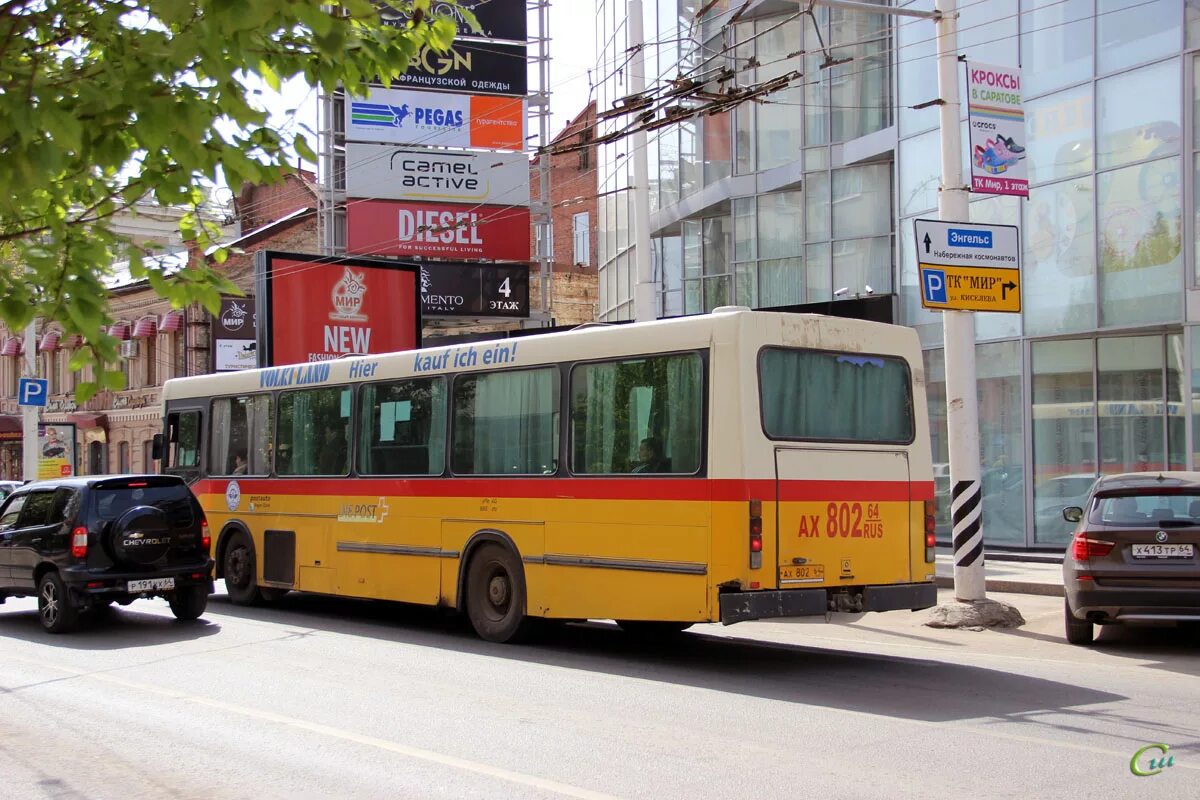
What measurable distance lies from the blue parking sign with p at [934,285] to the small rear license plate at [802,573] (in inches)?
170

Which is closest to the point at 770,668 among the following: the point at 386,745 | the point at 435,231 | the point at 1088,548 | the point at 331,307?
the point at 1088,548

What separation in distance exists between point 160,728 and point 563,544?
418 centimetres

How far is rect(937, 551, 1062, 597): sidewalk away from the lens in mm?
16484

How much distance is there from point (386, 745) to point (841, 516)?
4731mm

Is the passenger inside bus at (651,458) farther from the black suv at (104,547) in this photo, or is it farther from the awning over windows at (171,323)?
the awning over windows at (171,323)

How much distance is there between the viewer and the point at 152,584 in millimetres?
14406

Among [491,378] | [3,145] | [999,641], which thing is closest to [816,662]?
[999,641]

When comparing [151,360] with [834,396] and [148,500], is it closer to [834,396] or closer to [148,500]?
[148,500]

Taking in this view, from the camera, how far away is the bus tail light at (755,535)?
1038cm

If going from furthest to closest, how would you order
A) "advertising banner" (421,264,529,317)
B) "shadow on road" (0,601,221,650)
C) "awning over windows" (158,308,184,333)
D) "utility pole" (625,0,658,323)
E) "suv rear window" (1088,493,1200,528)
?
"awning over windows" (158,308,184,333)
"advertising banner" (421,264,529,317)
"utility pole" (625,0,658,323)
"shadow on road" (0,601,221,650)
"suv rear window" (1088,493,1200,528)

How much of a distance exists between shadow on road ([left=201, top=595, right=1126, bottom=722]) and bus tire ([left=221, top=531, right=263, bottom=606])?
0.74 metres

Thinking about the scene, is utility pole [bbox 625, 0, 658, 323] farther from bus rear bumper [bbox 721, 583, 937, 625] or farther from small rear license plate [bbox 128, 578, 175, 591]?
bus rear bumper [bbox 721, 583, 937, 625]

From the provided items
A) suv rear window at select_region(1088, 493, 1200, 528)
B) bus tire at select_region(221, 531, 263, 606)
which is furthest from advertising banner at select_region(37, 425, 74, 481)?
suv rear window at select_region(1088, 493, 1200, 528)

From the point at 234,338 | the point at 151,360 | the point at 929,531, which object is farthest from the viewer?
the point at 151,360
